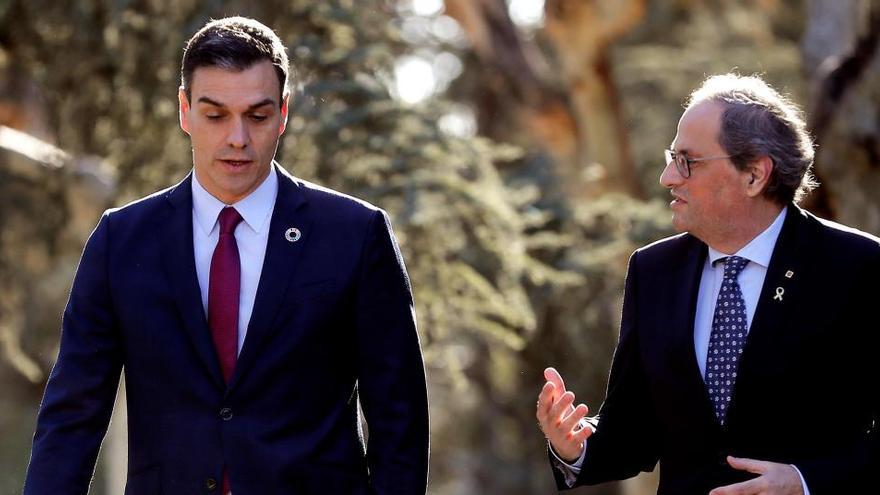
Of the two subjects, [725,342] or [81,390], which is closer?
[81,390]

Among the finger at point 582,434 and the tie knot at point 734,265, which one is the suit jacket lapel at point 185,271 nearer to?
the finger at point 582,434

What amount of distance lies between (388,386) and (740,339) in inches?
40.0

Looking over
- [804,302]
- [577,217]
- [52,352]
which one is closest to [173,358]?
[804,302]

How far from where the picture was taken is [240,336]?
4254mm

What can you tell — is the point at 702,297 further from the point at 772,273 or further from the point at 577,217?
the point at 577,217

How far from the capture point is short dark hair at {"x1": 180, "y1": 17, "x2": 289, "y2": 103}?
14.0 ft

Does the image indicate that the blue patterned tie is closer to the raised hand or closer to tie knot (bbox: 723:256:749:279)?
tie knot (bbox: 723:256:749:279)

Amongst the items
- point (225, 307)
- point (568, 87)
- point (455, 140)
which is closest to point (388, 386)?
point (225, 307)

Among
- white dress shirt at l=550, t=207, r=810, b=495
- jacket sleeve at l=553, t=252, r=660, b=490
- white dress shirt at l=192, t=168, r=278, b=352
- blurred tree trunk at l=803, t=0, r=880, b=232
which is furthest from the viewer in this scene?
blurred tree trunk at l=803, t=0, r=880, b=232

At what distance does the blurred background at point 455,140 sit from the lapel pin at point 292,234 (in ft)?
16.4

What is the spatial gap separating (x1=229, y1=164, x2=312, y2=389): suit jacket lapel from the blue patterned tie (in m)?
1.20

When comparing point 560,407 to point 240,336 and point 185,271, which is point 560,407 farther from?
point 185,271

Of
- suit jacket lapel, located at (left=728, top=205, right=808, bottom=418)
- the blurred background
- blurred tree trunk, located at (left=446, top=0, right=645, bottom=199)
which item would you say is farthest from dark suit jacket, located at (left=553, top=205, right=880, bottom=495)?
blurred tree trunk, located at (left=446, top=0, right=645, bottom=199)

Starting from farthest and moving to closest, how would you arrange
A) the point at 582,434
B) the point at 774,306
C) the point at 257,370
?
1. the point at 582,434
2. the point at 774,306
3. the point at 257,370
